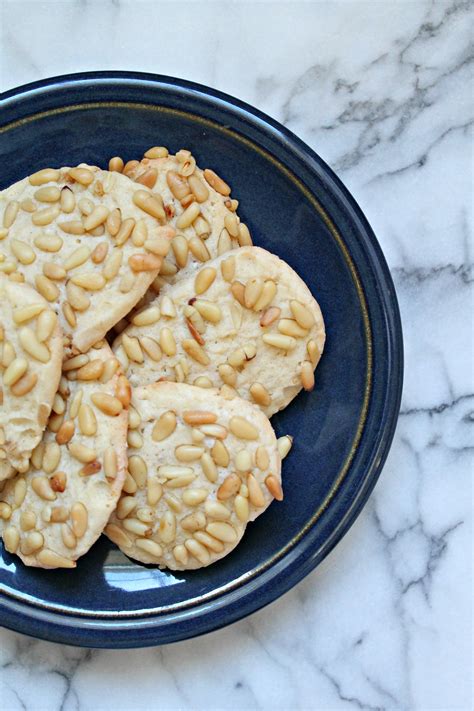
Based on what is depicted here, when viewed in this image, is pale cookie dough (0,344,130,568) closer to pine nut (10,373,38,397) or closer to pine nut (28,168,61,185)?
pine nut (10,373,38,397)

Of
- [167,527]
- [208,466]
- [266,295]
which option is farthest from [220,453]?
[266,295]

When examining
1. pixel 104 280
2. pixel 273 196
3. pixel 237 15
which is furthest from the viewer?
pixel 237 15

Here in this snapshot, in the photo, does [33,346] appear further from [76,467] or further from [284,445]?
[284,445]

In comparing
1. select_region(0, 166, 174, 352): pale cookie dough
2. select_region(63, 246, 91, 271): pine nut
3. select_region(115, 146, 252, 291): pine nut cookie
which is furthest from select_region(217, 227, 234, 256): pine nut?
select_region(63, 246, 91, 271): pine nut

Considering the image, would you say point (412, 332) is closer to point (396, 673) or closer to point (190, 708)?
point (396, 673)

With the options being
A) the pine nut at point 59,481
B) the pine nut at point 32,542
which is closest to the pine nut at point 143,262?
the pine nut at point 59,481

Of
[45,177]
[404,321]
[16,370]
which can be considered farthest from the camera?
[404,321]

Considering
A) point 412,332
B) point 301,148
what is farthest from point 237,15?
point 412,332
